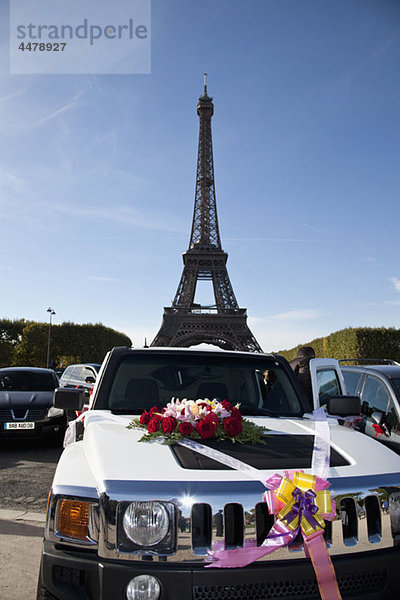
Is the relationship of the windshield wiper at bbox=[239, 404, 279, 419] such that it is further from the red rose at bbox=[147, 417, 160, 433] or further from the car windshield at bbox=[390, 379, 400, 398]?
the car windshield at bbox=[390, 379, 400, 398]

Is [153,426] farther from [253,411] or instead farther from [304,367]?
[304,367]

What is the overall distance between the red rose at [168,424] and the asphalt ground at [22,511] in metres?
1.45

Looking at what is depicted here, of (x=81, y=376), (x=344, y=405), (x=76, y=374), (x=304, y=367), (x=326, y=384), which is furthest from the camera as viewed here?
(x=76, y=374)

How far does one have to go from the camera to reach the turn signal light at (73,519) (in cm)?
202

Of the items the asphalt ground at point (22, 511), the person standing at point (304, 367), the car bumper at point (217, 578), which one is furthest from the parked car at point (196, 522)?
the person standing at point (304, 367)

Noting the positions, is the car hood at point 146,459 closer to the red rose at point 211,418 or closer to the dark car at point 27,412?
the red rose at point 211,418

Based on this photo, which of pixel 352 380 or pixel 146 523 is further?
pixel 352 380

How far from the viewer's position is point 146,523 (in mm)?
1909

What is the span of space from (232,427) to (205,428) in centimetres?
15

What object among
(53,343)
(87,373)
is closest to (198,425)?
(87,373)

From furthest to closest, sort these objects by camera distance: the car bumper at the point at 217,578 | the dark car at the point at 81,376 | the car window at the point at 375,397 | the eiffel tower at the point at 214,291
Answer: the eiffel tower at the point at 214,291
the dark car at the point at 81,376
the car window at the point at 375,397
the car bumper at the point at 217,578

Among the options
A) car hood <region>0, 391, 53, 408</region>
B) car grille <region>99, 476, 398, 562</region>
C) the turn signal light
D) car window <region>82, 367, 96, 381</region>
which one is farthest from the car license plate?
car grille <region>99, 476, 398, 562</region>

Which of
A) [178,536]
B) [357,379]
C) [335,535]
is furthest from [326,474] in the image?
[357,379]

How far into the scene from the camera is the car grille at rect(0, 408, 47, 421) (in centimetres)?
829
